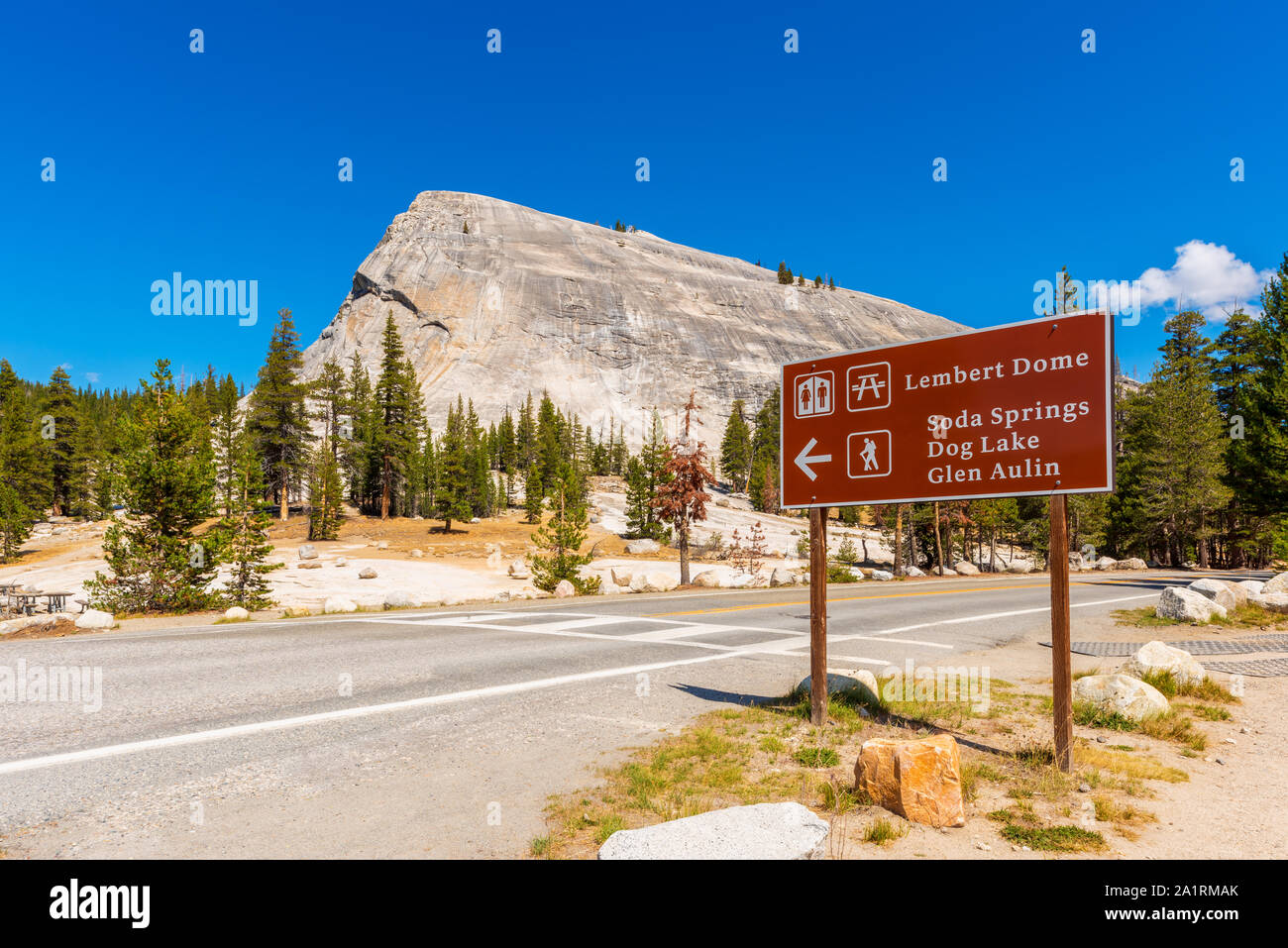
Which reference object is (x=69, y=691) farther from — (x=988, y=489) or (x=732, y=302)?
(x=732, y=302)

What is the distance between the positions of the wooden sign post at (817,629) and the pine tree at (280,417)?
58551 millimetres

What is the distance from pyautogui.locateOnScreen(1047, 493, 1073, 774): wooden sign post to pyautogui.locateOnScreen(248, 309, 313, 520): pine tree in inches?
A: 2394

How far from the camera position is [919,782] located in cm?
429

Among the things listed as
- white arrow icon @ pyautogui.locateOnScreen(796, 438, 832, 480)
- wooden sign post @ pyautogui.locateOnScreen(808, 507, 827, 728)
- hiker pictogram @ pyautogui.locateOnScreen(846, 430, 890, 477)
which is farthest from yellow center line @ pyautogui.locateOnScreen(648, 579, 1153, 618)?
hiker pictogram @ pyautogui.locateOnScreen(846, 430, 890, 477)

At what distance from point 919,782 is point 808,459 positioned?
378 centimetres

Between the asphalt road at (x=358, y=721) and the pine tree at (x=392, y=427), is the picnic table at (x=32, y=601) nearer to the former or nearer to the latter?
the asphalt road at (x=358, y=721)

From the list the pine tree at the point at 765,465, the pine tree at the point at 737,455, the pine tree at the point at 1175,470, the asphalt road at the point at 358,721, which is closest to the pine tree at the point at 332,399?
the pine tree at the point at 765,465

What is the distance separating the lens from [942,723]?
266 inches

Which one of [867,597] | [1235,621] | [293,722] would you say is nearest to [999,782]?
[293,722]

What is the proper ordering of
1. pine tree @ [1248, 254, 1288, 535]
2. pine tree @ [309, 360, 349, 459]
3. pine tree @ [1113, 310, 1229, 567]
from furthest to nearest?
pine tree @ [309, 360, 349, 459] → pine tree @ [1113, 310, 1229, 567] → pine tree @ [1248, 254, 1288, 535]

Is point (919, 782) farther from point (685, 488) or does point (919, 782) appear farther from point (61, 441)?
point (61, 441)

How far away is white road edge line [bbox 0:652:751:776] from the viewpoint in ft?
17.7

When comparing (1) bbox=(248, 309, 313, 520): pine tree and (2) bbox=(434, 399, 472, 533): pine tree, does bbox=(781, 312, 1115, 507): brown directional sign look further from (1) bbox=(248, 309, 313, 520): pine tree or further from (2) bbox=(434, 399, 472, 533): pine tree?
(1) bbox=(248, 309, 313, 520): pine tree
